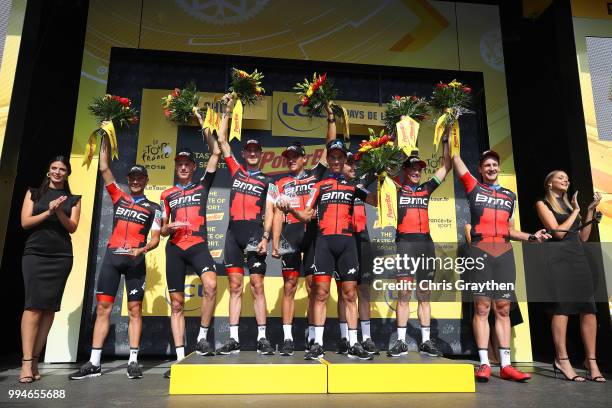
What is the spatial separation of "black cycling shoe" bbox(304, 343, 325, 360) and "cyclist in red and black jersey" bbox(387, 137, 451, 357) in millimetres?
962

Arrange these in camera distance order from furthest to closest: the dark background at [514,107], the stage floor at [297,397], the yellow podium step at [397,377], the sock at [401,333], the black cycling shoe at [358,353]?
the dark background at [514,107]
the sock at [401,333]
the black cycling shoe at [358,353]
the yellow podium step at [397,377]
the stage floor at [297,397]

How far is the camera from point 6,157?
15.1 ft

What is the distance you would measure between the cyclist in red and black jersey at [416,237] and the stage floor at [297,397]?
924 millimetres

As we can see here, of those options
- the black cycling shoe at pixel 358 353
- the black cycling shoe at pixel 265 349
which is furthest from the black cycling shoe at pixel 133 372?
the black cycling shoe at pixel 358 353

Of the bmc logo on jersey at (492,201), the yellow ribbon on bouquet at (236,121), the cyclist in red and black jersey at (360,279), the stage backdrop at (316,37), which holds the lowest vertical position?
the cyclist in red and black jersey at (360,279)

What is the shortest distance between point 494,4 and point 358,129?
3158mm

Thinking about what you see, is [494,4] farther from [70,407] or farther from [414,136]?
[70,407]

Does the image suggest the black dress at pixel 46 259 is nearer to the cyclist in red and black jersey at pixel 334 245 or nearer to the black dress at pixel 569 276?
the cyclist in red and black jersey at pixel 334 245

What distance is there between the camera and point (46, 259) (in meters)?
4.08

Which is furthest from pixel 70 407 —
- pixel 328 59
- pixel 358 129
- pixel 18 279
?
pixel 328 59

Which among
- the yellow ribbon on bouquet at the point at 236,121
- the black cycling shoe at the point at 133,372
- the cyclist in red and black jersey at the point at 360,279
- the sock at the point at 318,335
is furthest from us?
the cyclist in red and black jersey at the point at 360,279

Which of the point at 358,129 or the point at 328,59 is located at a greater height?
the point at 328,59

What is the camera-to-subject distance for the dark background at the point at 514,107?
16.7ft

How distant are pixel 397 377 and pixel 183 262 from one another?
238cm
